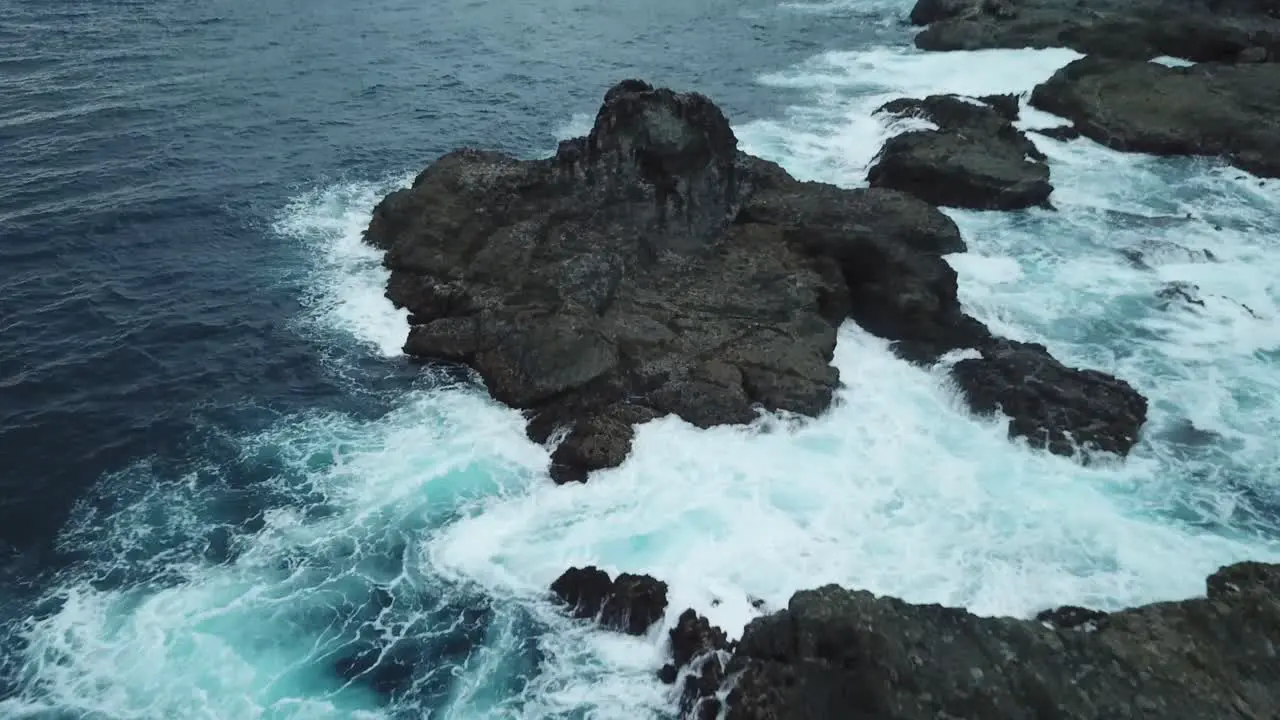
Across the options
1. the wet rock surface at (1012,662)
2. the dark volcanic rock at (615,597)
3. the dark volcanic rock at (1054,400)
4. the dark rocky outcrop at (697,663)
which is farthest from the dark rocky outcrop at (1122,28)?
the dark rocky outcrop at (697,663)

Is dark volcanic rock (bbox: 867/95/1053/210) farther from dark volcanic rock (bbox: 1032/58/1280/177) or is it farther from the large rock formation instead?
dark volcanic rock (bbox: 1032/58/1280/177)

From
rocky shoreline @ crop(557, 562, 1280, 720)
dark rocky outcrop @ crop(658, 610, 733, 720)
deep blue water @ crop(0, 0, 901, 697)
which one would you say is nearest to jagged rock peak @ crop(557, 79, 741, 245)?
deep blue water @ crop(0, 0, 901, 697)

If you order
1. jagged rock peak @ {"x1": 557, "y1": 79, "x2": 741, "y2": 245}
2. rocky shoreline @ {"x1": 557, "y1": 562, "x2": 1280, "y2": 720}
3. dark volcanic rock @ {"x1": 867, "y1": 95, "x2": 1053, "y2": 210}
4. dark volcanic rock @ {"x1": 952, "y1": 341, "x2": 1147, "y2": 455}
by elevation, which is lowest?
dark volcanic rock @ {"x1": 952, "y1": 341, "x2": 1147, "y2": 455}

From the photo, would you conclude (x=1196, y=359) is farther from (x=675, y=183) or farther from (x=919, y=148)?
(x=675, y=183)

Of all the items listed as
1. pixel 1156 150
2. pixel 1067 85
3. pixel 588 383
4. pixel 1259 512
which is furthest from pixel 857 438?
pixel 1067 85

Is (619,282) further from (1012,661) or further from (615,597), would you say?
(1012,661)

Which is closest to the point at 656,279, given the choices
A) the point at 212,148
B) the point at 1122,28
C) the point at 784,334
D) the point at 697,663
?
the point at 784,334
